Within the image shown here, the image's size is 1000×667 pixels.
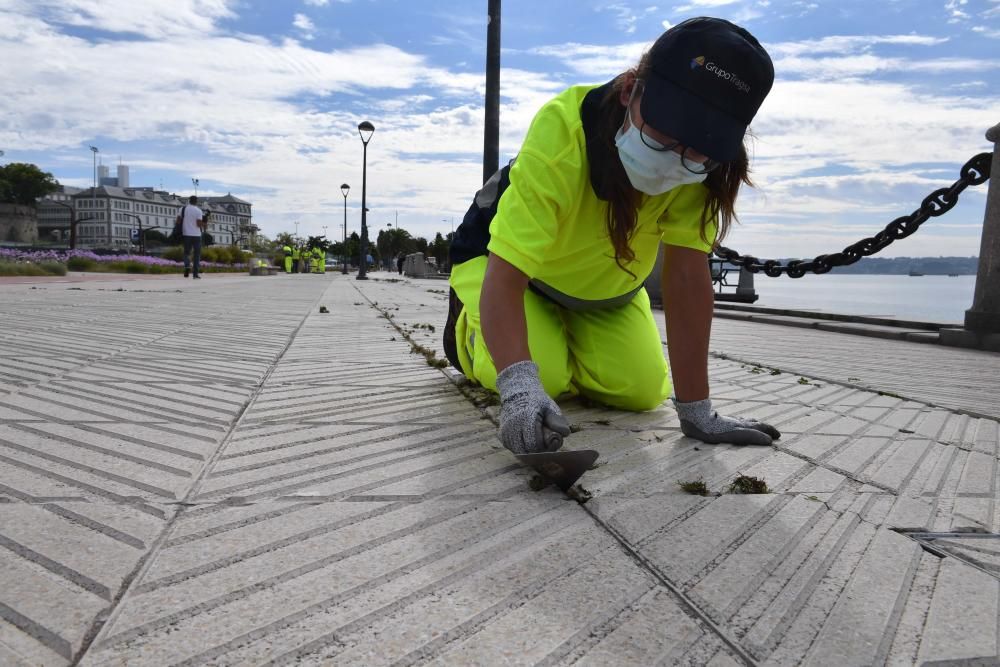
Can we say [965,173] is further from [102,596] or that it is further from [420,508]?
[102,596]

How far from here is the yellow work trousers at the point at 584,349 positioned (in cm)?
288

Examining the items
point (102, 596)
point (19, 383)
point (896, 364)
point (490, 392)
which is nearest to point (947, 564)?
point (102, 596)

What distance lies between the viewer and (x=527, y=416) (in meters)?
1.95

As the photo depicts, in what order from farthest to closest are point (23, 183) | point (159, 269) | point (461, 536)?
point (23, 183) → point (159, 269) → point (461, 536)

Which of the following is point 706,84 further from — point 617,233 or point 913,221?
point 913,221

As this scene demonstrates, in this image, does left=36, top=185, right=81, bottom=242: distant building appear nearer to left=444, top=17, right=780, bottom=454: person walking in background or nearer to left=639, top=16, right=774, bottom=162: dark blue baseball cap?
left=444, top=17, right=780, bottom=454: person walking in background

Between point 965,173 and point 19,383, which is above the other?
point 965,173

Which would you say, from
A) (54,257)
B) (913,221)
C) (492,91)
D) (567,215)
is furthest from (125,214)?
(567,215)

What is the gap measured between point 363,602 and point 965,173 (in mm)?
6213

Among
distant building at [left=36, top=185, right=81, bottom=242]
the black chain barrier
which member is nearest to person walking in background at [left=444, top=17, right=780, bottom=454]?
the black chain barrier

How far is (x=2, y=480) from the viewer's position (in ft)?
6.01

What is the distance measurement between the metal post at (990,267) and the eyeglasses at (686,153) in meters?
4.82

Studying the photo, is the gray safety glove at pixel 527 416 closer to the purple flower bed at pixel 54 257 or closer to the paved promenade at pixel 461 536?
the paved promenade at pixel 461 536

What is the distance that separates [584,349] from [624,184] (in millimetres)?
990
